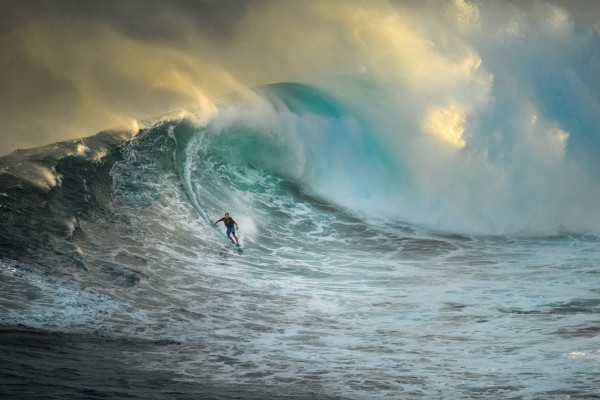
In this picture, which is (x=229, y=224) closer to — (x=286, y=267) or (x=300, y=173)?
(x=286, y=267)

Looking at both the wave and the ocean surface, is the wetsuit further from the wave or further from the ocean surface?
the wave

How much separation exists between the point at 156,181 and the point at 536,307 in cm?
895

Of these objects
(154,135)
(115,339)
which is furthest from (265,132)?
(115,339)

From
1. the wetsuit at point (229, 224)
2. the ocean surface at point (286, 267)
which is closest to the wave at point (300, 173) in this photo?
Answer: the ocean surface at point (286, 267)

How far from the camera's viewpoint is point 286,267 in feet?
37.0

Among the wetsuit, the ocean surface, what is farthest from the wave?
the wetsuit

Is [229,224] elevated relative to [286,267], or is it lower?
elevated

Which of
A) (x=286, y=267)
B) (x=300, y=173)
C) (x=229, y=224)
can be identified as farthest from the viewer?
(x=300, y=173)

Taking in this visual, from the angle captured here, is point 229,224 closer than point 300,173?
Yes

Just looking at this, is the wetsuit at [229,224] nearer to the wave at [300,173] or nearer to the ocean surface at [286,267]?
the ocean surface at [286,267]

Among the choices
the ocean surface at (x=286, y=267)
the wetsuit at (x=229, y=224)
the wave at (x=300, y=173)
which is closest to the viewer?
the ocean surface at (x=286, y=267)

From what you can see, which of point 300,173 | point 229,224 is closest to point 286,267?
point 229,224

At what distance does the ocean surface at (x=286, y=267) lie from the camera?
18.4 ft

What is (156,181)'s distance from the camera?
1429cm
